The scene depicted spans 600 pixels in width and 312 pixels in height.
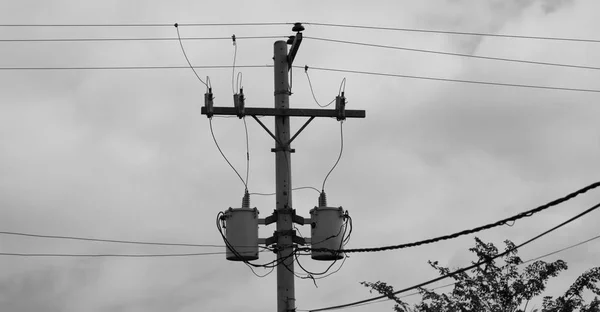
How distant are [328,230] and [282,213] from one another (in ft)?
2.81

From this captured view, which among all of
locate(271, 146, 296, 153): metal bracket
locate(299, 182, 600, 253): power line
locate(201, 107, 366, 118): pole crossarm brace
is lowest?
locate(299, 182, 600, 253): power line

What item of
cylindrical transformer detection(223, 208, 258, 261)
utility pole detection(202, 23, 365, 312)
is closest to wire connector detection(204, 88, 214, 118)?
utility pole detection(202, 23, 365, 312)

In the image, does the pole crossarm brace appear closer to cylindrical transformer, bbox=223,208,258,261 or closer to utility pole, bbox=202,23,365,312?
utility pole, bbox=202,23,365,312

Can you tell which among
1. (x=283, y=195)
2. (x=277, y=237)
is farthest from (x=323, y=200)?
(x=277, y=237)

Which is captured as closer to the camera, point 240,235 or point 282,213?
point 240,235

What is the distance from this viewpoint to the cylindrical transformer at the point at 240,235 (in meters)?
16.5

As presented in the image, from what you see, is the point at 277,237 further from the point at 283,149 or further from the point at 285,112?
the point at 285,112

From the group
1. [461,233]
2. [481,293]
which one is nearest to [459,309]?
[481,293]

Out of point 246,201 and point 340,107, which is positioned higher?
point 340,107

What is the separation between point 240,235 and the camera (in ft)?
54.1

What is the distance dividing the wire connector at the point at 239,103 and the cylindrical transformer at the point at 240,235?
1671mm

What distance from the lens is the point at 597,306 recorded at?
895 inches

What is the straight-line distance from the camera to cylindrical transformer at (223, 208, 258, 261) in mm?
16453

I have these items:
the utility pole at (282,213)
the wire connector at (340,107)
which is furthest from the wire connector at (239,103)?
the wire connector at (340,107)
